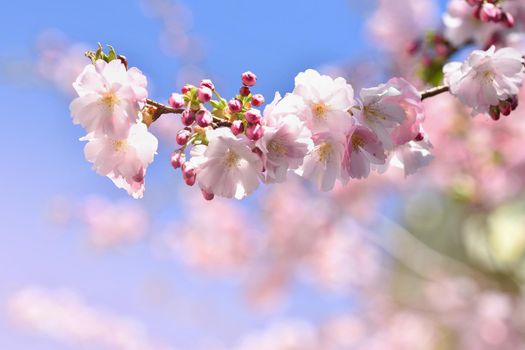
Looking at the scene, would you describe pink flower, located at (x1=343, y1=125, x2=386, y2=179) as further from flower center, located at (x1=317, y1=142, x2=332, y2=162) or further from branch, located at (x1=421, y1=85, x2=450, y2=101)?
branch, located at (x1=421, y1=85, x2=450, y2=101)

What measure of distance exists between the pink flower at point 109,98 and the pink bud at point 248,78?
0.18 meters

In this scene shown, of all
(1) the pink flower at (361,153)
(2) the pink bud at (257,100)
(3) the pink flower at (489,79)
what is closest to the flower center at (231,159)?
(2) the pink bud at (257,100)

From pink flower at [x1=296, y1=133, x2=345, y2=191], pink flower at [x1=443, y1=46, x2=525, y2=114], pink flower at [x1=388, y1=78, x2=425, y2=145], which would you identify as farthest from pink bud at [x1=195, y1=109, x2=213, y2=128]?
pink flower at [x1=443, y1=46, x2=525, y2=114]

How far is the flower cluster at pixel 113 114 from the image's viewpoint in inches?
40.5

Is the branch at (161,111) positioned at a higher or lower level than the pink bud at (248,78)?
lower

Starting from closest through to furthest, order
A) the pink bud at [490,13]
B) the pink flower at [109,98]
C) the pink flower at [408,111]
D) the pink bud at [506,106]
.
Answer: the pink flower at [109,98]
the pink flower at [408,111]
the pink bud at [506,106]
the pink bud at [490,13]

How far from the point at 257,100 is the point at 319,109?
12 cm

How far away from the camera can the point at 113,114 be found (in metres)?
1.04

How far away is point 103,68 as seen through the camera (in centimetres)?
103

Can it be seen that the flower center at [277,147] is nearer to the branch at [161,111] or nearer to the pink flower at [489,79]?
the branch at [161,111]

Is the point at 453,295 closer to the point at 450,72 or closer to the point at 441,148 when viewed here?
the point at 441,148

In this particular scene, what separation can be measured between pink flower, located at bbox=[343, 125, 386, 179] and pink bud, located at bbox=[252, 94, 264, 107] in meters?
0.18

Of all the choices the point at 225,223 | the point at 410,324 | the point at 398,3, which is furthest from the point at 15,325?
the point at 398,3

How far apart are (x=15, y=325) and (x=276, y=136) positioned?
751 cm
